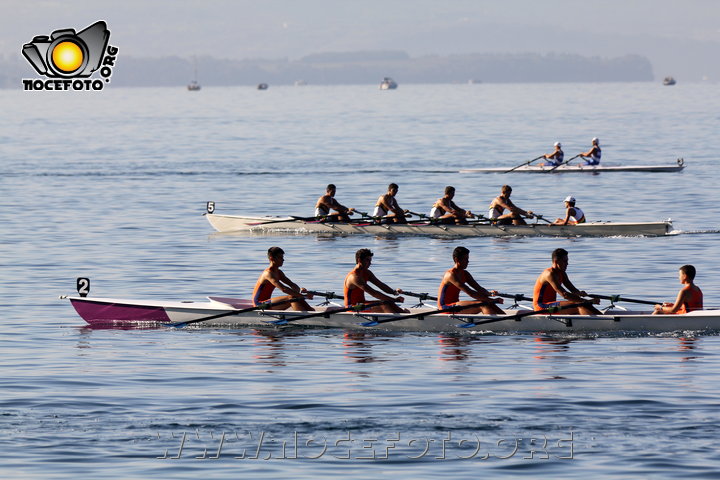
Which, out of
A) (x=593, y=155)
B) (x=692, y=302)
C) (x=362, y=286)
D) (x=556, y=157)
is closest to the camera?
(x=692, y=302)

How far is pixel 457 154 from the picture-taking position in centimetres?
9325

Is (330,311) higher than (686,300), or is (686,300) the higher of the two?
(686,300)

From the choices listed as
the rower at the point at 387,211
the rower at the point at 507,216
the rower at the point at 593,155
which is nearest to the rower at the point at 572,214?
the rower at the point at 507,216

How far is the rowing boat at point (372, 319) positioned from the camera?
26375 mm

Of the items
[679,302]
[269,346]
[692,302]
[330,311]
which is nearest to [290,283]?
[330,311]

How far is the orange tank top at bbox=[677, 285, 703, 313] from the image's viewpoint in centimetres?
2630

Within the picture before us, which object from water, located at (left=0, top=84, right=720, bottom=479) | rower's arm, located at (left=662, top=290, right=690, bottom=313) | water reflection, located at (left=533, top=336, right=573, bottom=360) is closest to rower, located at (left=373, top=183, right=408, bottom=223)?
water, located at (left=0, top=84, right=720, bottom=479)

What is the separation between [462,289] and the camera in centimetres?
2644

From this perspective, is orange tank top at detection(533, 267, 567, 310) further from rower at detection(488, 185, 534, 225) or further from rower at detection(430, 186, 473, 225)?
rower at detection(430, 186, 473, 225)

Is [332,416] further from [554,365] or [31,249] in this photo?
[31,249]

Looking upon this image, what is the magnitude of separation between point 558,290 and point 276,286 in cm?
565

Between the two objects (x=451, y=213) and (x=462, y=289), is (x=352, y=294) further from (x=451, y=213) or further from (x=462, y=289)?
(x=451, y=213)

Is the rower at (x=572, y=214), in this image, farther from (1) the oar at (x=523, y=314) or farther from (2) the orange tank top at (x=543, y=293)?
(1) the oar at (x=523, y=314)

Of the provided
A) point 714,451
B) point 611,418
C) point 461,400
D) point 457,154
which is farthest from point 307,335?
point 457,154
